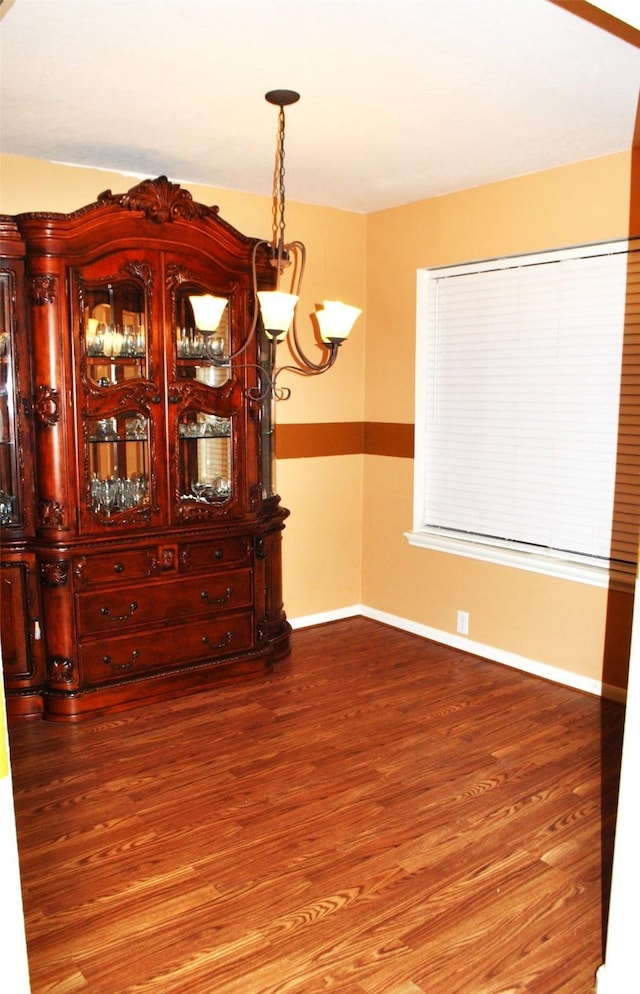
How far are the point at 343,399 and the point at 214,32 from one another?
8.89 feet

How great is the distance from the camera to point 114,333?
11.8 feet

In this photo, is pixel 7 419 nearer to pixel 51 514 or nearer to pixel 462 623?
pixel 51 514

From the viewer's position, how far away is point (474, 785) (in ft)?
9.75

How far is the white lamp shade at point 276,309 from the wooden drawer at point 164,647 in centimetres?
170

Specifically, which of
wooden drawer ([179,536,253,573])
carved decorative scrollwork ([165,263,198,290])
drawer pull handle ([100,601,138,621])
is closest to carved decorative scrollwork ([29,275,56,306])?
carved decorative scrollwork ([165,263,198,290])

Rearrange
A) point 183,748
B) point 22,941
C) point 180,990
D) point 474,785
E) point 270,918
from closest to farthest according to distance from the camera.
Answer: point 22,941 → point 180,990 → point 270,918 → point 474,785 → point 183,748

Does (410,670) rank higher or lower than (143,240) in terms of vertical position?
lower

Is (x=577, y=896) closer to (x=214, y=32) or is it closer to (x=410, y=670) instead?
(x=410, y=670)

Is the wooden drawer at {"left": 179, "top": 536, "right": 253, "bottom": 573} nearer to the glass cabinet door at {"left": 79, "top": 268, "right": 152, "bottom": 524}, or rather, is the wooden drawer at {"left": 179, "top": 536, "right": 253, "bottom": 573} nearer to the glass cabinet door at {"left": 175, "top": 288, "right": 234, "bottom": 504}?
the glass cabinet door at {"left": 175, "top": 288, "right": 234, "bottom": 504}

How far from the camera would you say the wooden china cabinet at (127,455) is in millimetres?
3414

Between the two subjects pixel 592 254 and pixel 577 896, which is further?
pixel 592 254

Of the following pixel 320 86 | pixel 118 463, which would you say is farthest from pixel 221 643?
pixel 320 86

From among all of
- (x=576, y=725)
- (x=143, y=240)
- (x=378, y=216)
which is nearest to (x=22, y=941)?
(x=576, y=725)

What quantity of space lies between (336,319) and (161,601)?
67.2 inches
